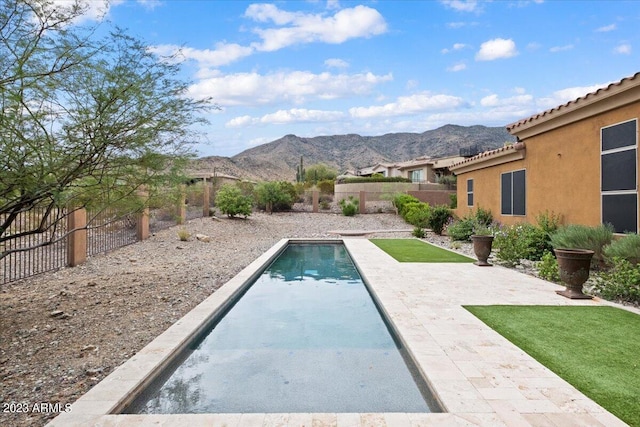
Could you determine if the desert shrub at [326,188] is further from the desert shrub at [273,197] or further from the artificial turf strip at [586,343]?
the artificial turf strip at [586,343]

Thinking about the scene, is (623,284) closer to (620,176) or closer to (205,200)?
(620,176)

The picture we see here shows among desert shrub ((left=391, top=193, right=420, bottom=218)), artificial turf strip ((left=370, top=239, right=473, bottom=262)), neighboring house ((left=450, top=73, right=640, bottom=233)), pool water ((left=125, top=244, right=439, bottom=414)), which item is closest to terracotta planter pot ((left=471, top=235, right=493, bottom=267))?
artificial turf strip ((left=370, top=239, right=473, bottom=262))

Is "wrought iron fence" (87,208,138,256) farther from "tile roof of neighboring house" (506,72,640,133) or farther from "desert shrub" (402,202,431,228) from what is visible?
"desert shrub" (402,202,431,228)

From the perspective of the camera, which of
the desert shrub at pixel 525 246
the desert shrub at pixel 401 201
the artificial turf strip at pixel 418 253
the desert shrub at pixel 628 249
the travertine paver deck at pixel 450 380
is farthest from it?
the desert shrub at pixel 401 201

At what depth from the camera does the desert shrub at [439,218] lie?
17.7 metres

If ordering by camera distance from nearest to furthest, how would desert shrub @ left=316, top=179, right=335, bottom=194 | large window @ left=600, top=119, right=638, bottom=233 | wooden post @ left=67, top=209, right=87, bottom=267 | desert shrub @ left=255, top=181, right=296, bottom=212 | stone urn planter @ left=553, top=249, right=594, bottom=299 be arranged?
1. stone urn planter @ left=553, top=249, right=594, bottom=299
2. large window @ left=600, top=119, right=638, bottom=233
3. wooden post @ left=67, top=209, right=87, bottom=267
4. desert shrub @ left=255, top=181, right=296, bottom=212
5. desert shrub @ left=316, top=179, right=335, bottom=194

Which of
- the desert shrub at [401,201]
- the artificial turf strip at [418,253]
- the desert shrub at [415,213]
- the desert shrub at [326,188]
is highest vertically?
the desert shrub at [326,188]

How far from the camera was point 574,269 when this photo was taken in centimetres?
636

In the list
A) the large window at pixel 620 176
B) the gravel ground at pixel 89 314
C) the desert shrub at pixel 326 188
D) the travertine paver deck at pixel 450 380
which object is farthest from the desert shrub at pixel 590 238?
the desert shrub at pixel 326 188

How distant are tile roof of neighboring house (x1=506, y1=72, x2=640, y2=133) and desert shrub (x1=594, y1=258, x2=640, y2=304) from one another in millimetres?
3362

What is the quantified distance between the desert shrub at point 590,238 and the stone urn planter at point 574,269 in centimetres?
165

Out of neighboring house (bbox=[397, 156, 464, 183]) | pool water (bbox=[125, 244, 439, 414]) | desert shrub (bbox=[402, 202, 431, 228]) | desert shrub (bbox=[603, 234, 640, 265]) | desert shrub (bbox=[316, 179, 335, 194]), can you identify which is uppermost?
neighboring house (bbox=[397, 156, 464, 183])

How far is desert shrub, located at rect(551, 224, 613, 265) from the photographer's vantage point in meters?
7.65

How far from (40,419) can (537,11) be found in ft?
66.7
